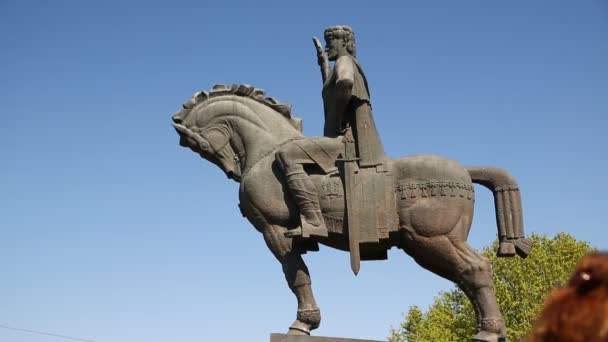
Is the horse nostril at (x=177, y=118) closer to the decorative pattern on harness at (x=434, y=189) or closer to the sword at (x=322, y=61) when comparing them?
the sword at (x=322, y=61)

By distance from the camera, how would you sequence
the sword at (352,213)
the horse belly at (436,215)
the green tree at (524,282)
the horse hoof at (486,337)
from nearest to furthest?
the horse hoof at (486,337)
the horse belly at (436,215)
the sword at (352,213)
the green tree at (524,282)

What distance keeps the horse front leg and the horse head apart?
0.93m

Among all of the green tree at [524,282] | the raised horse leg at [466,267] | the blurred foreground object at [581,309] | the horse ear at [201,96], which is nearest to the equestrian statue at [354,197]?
the raised horse leg at [466,267]

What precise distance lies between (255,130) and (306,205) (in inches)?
49.2

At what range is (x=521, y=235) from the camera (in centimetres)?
880

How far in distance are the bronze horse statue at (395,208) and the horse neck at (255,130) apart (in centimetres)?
1

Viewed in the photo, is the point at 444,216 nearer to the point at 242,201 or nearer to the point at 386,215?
the point at 386,215

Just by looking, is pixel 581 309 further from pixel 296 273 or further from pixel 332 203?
pixel 296 273

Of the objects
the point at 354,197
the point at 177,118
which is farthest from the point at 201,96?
the point at 354,197

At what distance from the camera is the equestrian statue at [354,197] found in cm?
862

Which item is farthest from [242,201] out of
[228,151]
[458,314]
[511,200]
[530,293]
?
[458,314]

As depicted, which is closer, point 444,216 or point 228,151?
point 444,216

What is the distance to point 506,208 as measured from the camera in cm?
884

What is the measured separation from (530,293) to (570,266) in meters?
1.77
